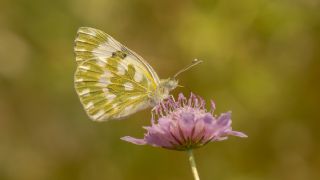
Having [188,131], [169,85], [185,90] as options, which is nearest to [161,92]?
[169,85]

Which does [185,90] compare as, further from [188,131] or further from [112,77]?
[188,131]

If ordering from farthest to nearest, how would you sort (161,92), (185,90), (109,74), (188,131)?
(185,90), (109,74), (161,92), (188,131)

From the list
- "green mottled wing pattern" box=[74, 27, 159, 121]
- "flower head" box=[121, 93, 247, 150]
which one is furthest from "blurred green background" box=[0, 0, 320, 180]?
"flower head" box=[121, 93, 247, 150]

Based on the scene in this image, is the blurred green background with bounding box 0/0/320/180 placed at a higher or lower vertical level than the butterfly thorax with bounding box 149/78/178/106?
higher

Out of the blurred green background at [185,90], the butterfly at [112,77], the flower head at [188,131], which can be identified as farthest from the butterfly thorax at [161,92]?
the blurred green background at [185,90]

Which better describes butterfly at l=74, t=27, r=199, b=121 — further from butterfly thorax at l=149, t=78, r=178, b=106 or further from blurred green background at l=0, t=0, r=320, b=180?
blurred green background at l=0, t=0, r=320, b=180

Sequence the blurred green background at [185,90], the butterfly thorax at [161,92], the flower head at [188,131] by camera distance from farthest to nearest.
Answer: the blurred green background at [185,90] < the butterfly thorax at [161,92] < the flower head at [188,131]

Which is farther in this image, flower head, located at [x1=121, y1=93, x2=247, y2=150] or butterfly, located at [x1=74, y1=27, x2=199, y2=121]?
butterfly, located at [x1=74, y1=27, x2=199, y2=121]

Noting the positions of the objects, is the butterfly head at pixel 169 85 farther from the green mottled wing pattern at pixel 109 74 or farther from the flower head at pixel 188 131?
the flower head at pixel 188 131
